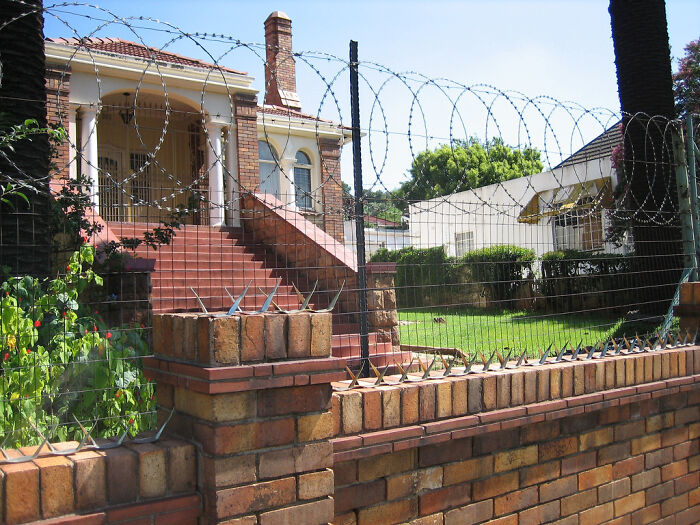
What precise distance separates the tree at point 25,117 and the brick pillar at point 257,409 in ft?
10.6

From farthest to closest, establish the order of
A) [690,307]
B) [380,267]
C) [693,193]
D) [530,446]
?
[380,267] < [693,193] < [690,307] < [530,446]

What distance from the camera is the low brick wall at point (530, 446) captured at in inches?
115

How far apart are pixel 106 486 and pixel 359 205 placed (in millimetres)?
2682

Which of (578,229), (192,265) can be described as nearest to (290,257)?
(192,265)

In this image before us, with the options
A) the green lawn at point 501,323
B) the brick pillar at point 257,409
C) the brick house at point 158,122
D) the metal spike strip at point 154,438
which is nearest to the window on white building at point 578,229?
the green lawn at point 501,323

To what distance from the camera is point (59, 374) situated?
375 cm

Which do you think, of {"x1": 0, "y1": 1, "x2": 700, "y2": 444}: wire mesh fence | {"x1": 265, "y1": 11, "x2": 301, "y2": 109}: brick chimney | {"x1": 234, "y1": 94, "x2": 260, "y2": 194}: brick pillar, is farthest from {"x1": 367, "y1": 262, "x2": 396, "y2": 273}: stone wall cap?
{"x1": 265, "y1": 11, "x2": 301, "y2": 109}: brick chimney

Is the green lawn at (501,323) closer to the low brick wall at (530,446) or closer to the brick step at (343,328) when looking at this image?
the low brick wall at (530,446)

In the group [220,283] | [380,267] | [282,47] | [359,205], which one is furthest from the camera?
[282,47]

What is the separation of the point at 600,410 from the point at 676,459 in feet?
3.13

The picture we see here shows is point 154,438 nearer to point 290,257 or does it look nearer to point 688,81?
point 290,257

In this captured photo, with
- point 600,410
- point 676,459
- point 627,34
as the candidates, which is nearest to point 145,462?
point 600,410

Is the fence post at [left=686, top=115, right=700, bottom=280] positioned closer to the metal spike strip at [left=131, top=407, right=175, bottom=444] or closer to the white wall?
the white wall

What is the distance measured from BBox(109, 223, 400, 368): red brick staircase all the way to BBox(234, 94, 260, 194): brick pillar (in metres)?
3.52
